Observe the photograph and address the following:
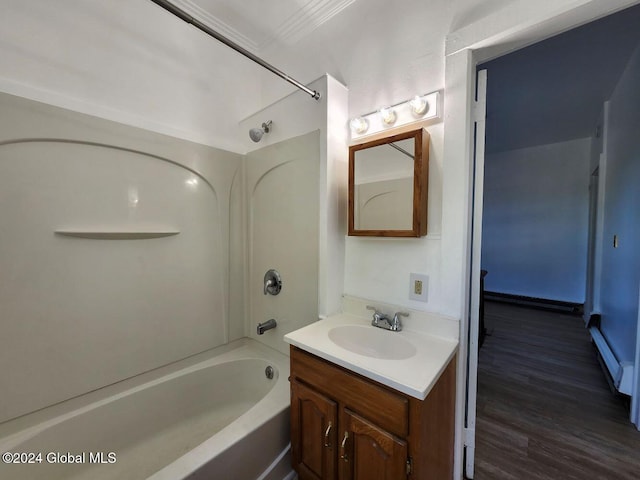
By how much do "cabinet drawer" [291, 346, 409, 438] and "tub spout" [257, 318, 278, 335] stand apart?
583mm

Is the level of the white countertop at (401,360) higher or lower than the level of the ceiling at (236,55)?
lower

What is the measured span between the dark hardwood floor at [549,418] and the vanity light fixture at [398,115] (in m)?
1.99

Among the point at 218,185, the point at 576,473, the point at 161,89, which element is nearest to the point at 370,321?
the point at 576,473

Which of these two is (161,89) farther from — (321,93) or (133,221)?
(321,93)

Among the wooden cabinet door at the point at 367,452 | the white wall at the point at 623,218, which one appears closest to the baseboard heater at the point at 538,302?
the white wall at the point at 623,218

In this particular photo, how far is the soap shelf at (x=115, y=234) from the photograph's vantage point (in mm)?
1323

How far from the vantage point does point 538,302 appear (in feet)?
14.6

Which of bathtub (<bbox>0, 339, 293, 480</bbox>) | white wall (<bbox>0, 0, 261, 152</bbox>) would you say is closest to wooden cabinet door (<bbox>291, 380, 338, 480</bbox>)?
bathtub (<bbox>0, 339, 293, 480</bbox>)

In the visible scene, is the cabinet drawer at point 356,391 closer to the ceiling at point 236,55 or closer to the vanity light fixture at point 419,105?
the vanity light fixture at point 419,105

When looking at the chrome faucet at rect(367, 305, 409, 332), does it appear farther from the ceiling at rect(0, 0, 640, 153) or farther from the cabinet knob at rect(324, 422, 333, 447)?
the ceiling at rect(0, 0, 640, 153)

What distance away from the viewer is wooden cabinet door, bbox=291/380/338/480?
1099 mm

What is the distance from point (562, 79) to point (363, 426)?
3.62 m

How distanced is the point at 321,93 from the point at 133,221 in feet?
4.62

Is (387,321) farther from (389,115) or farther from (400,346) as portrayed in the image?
(389,115)
